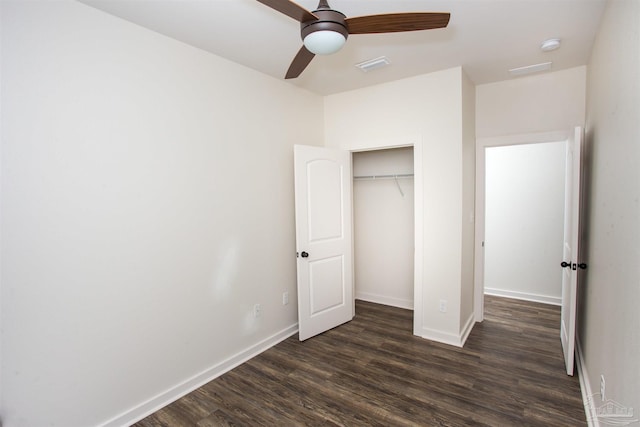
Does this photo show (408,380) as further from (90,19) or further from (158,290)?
(90,19)

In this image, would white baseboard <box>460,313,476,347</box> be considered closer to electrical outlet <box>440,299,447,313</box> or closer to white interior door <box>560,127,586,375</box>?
electrical outlet <box>440,299,447,313</box>

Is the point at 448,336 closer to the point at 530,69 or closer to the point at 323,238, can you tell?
the point at 323,238

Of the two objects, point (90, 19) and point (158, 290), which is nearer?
point (90, 19)

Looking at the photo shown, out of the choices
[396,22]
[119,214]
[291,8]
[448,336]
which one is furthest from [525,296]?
[119,214]

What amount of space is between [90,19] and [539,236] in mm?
5192

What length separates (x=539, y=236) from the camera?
4.19 metres

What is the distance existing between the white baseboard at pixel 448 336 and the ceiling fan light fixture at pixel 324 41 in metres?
2.84

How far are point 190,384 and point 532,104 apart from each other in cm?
418

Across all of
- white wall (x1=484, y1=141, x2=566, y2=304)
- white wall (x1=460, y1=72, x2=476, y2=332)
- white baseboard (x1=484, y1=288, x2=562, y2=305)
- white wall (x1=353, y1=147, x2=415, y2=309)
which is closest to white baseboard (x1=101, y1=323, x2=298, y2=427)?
white wall (x1=353, y1=147, x2=415, y2=309)

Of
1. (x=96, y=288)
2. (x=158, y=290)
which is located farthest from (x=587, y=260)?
(x=96, y=288)

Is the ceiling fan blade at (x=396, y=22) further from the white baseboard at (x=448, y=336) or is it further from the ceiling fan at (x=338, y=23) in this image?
the white baseboard at (x=448, y=336)

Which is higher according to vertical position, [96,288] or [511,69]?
[511,69]

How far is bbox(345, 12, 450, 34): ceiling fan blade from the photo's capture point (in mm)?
1510

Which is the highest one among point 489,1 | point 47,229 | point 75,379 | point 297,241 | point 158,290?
point 489,1
